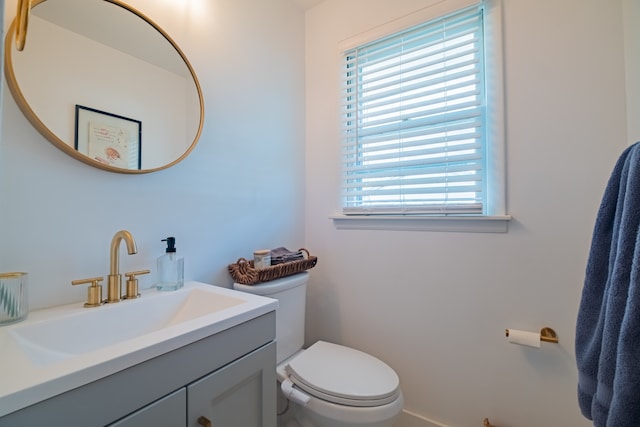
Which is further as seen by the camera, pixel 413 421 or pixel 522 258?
pixel 413 421

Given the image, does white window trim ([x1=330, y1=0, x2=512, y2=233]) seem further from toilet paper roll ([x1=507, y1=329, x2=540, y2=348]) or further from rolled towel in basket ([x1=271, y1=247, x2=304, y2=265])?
rolled towel in basket ([x1=271, y1=247, x2=304, y2=265])

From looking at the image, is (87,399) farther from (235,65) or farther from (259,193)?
(235,65)

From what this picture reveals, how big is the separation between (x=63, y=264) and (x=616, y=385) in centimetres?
140

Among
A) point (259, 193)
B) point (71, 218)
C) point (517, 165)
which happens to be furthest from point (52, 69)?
point (517, 165)

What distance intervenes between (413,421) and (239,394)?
108cm

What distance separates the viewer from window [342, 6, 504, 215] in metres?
1.28

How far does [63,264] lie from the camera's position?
84 cm

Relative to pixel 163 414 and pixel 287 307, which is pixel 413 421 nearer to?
pixel 287 307

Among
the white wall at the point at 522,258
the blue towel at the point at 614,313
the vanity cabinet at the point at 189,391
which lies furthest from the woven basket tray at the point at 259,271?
the blue towel at the point at 614,313

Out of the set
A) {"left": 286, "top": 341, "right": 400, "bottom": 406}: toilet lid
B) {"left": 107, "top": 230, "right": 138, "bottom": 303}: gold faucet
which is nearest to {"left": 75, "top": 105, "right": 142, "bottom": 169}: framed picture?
{"left": 107, "top": 230, "right": 138, "bottom": 303}: gold faucet

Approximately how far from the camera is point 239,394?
806 mm

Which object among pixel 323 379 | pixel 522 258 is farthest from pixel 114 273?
pixel 522 258

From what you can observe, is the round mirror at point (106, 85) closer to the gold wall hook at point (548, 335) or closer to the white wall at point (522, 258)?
the white wall at point (522, 258)

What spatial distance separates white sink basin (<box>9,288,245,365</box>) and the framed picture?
0.48 metres
